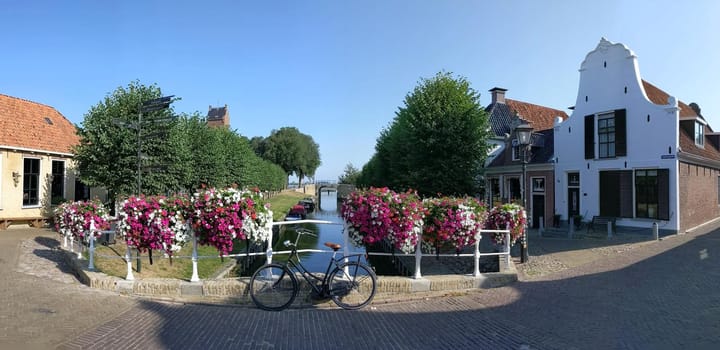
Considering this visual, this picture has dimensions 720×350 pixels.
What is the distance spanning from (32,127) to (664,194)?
29.3 m

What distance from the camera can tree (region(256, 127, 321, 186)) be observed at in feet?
249

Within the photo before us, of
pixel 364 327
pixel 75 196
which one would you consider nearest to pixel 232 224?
pixel 364 327

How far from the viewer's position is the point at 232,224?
6230 millimetres

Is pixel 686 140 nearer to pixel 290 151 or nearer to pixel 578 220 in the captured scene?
pixel 578 220

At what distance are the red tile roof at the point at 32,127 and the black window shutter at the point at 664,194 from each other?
25747 millimetres

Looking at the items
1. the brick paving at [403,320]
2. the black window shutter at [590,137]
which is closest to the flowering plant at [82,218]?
the brick paving at [403,320]

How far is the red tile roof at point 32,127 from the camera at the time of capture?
17.7m

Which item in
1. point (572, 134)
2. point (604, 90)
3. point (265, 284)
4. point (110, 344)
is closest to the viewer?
point (110, 344)

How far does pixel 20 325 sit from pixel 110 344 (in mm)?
1648

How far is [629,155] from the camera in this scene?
61.3 ft

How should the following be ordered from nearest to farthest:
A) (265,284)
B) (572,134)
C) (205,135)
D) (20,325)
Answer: (20,325) < (265,284) < (572,134) < (205,135)

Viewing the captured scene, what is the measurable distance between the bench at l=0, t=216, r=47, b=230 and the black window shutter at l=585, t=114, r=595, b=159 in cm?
2612

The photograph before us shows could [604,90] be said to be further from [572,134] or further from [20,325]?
[20,325]

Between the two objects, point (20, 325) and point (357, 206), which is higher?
point (357, 206)
